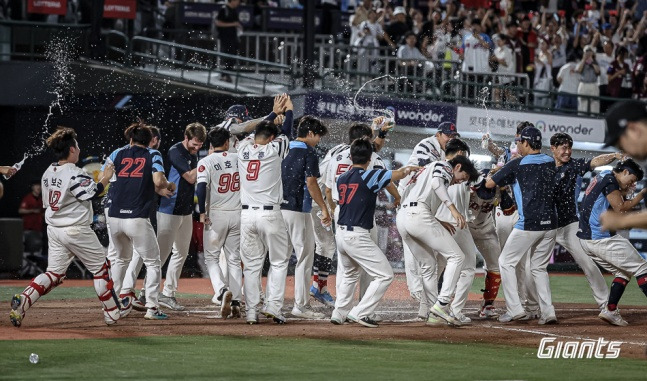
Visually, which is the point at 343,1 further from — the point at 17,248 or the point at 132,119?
the point at 17,248

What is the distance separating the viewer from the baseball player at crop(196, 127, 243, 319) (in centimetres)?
1209

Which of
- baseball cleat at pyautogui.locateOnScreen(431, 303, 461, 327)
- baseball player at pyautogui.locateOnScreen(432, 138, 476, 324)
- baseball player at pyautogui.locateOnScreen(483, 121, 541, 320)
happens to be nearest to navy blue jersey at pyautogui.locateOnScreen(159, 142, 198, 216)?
baseball player at pyautogui.locateOnScreen(432, 138, 476, 324)

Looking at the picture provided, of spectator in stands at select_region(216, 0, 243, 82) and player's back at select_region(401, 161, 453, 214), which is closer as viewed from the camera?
player's back at select_region(401, 161, 453, 214)

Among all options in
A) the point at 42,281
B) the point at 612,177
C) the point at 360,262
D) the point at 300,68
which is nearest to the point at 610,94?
the point at 300,68

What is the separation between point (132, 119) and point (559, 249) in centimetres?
949

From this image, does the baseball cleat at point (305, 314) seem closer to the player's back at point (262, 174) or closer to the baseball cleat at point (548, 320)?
the player's back at point (262, 174)

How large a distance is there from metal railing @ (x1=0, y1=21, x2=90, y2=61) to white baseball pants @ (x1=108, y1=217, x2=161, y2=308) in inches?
353

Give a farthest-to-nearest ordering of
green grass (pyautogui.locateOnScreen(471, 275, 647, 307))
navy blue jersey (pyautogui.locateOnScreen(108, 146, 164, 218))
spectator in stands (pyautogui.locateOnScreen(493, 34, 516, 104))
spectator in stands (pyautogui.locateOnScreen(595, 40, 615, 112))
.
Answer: spectator in stands (pyautogui.locateOnScreen(595, 40, 615, 112))
spectator in stands (pyautogui.locateOnScreen(493, 34, 516, 104))
green grass (pyautogui.locateOnScreen(471, 275, 647, 307))
navy blue jersey (pyautogui.locateOnScreen(108, 146, 164, 218))

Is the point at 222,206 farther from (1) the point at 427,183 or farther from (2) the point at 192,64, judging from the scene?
(2) the point at 192,64

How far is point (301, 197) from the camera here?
40.4 ft

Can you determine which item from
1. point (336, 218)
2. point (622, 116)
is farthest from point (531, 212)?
point (622, 116)

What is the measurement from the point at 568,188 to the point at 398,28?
1075 centimetres

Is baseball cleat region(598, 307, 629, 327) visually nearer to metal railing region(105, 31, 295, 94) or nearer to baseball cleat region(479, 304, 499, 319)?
baseball cleat region(479, 304, 499, 319)

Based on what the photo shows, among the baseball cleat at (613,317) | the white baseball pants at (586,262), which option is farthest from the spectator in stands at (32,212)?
the baseball cleat at (613,317)
